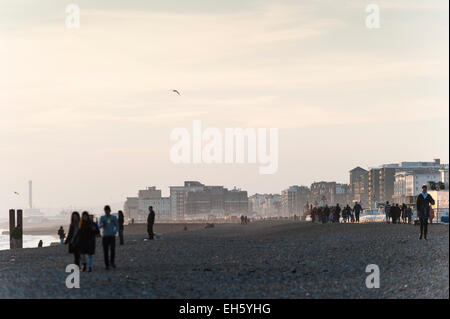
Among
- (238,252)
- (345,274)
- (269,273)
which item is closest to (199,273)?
(269,273)

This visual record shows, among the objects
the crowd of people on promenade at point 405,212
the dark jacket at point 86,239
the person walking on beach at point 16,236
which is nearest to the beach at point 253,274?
the dark jacket at point 86,239

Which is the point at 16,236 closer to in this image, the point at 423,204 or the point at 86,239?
the point at 423,204

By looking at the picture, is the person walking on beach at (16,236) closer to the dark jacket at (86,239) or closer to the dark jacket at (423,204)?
the dark jacket at (423,204)

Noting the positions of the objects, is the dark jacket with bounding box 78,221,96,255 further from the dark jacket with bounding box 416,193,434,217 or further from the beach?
the dark jacket with bounding box 416,193,434,217

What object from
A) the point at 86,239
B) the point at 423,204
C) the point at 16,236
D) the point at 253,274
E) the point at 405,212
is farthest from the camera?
the point at 405,212

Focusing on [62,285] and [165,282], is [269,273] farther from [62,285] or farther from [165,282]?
[62,285]

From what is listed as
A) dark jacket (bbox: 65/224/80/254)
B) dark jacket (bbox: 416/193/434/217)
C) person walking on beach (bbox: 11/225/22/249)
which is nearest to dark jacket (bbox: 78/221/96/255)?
dark jacket (bbox: 65/224/80/254)

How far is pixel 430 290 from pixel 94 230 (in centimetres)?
958

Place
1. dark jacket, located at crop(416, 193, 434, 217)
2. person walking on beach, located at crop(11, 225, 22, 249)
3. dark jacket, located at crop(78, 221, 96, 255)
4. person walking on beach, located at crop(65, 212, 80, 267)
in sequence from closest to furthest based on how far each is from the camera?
1. dark jacket, located at crop(78, 221, 96, 255)
2. person walking on beach, located at crop(65, 212, 80, 267)
3. dark jacket, located at crop(416, 193, 434, 217)
4. person walking on beach, located at crop(11, 225, 22, 249)

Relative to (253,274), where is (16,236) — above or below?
below

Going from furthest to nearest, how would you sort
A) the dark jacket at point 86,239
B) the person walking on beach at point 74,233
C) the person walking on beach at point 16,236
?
the person walking on beach at point 16,236 → the person walking on beach at point 74,233 → the dark jacket at point 86,239

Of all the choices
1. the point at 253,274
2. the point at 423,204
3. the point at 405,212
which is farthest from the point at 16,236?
the point at 253,274

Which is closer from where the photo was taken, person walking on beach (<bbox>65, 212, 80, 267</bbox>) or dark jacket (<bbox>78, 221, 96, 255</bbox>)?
dark jacket (<bbox>78, 221, 96, 255</bbox>)

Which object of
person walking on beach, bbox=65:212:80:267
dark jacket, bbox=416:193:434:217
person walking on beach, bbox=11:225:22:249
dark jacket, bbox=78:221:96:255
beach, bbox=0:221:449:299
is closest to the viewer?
beach, bbox=0:221:449:299
